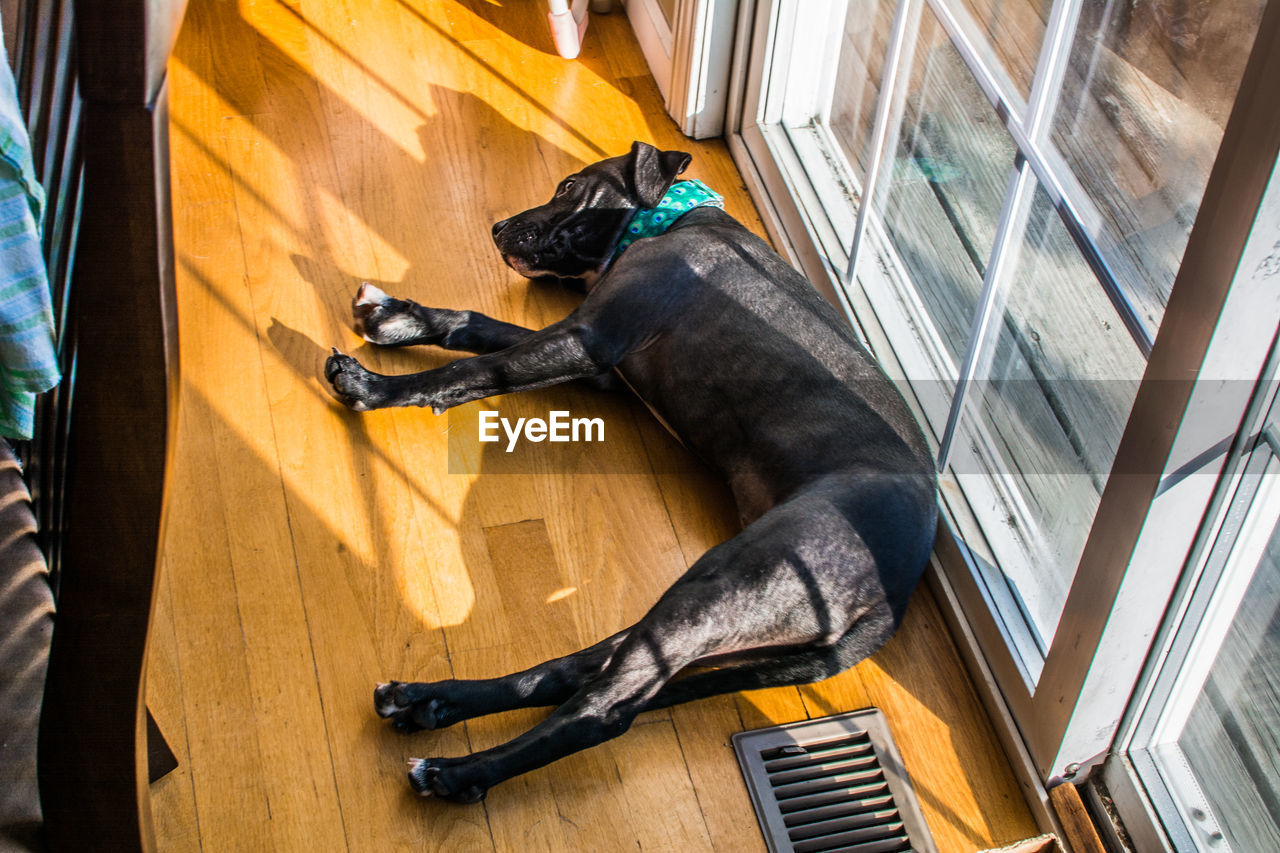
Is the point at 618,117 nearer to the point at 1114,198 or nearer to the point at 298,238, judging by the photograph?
the point at 298,238

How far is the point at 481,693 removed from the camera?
172 centimetres

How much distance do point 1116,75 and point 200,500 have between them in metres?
1.57

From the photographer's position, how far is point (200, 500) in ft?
6.50

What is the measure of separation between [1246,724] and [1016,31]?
1.01 metres

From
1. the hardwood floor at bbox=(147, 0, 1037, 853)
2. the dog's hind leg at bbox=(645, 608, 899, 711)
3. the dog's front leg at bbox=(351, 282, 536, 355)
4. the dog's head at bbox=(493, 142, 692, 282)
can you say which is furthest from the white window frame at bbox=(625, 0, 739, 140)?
the dog's hind leg at bbox=(645, 608, 899, 711)

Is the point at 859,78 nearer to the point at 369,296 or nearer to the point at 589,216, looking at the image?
the point at 589,216

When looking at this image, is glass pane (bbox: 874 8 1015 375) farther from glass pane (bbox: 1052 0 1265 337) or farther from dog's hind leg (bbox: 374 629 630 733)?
dog's hind leg (bbox: 374 629 630 733)

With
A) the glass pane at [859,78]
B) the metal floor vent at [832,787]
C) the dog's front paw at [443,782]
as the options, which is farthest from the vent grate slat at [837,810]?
the glass pane at [859,78]

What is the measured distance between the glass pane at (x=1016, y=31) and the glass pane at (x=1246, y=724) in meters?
0.75

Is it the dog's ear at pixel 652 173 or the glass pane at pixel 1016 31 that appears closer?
the glass pane at pixel 1016 31

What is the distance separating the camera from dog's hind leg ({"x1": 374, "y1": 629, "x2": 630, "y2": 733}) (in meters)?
1.70

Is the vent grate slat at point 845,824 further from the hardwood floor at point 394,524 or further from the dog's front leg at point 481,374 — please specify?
the dog's front leg at point 481,374

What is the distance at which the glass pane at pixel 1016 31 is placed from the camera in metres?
1.63

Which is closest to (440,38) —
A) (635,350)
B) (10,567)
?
(635,350)
